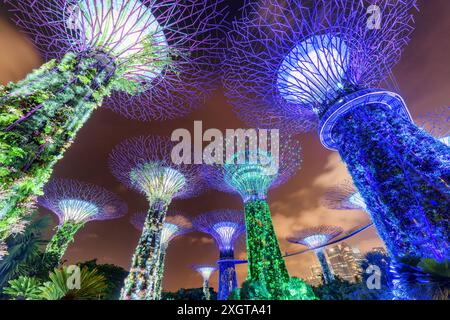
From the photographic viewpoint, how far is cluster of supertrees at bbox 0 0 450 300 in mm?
4867

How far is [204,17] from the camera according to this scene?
6.84 m

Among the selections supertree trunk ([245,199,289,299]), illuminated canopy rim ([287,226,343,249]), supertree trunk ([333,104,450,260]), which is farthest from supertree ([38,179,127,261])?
illuminated canopy rim ([287,226,343,249])

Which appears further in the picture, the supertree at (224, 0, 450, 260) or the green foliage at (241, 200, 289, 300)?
the green foliage at (241, 200, 289, 300)

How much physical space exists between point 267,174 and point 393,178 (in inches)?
355

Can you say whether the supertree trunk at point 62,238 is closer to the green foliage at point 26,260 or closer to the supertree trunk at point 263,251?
the green foliage at point 26,260

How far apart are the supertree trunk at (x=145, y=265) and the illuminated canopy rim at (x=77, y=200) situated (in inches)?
383

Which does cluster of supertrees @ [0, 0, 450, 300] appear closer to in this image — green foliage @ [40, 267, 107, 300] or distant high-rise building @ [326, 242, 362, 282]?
green foliage @ [40, 267, 107, 300]

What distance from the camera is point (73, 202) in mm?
18703

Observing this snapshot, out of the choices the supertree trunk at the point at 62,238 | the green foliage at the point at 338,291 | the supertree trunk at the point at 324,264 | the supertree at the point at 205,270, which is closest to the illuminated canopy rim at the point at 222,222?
the green foliage at the point at 338,291

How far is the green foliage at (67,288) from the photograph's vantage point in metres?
4.95

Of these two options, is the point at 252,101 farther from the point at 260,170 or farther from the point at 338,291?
the point at 338,291

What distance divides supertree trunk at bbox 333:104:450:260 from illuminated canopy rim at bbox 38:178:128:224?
1935cm
